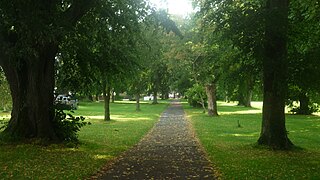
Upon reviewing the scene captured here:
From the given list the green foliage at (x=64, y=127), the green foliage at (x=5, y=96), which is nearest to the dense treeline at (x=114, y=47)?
the green foliage at (x=64, y=127)

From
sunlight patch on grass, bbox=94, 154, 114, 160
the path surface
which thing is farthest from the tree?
the path surface

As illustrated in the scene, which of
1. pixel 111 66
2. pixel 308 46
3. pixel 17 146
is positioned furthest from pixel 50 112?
pixel 308 46

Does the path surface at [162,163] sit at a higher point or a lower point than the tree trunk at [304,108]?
lower

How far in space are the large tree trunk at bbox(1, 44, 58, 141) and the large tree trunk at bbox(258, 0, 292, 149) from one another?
8148 mm

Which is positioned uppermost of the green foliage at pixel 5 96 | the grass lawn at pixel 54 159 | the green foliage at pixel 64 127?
the green foliage at pixel 5 96

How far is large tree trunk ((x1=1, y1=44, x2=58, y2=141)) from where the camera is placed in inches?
575

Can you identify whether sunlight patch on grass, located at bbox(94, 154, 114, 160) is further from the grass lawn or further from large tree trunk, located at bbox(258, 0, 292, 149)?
large tree trunk, located at bbox(258, 0, 292, 149)

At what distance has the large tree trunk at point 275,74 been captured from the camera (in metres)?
13.2

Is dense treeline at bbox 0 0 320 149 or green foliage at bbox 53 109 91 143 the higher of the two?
dense treeline at bbox 0 0 320 149

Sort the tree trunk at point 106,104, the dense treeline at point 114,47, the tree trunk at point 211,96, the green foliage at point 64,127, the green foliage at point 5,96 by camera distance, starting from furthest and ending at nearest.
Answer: the tree trunk at point 211,96
the green foliage at point 5,96
the tree trunk at point 106,104
the green foliage at point 64,127
the dense treeline at point 114,47

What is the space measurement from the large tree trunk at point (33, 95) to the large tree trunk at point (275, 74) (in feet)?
26.7

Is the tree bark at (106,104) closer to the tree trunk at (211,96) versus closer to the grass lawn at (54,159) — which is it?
the tree trunk at (211,96)

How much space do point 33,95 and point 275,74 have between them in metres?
8.93

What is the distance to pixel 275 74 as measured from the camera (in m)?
13.3
